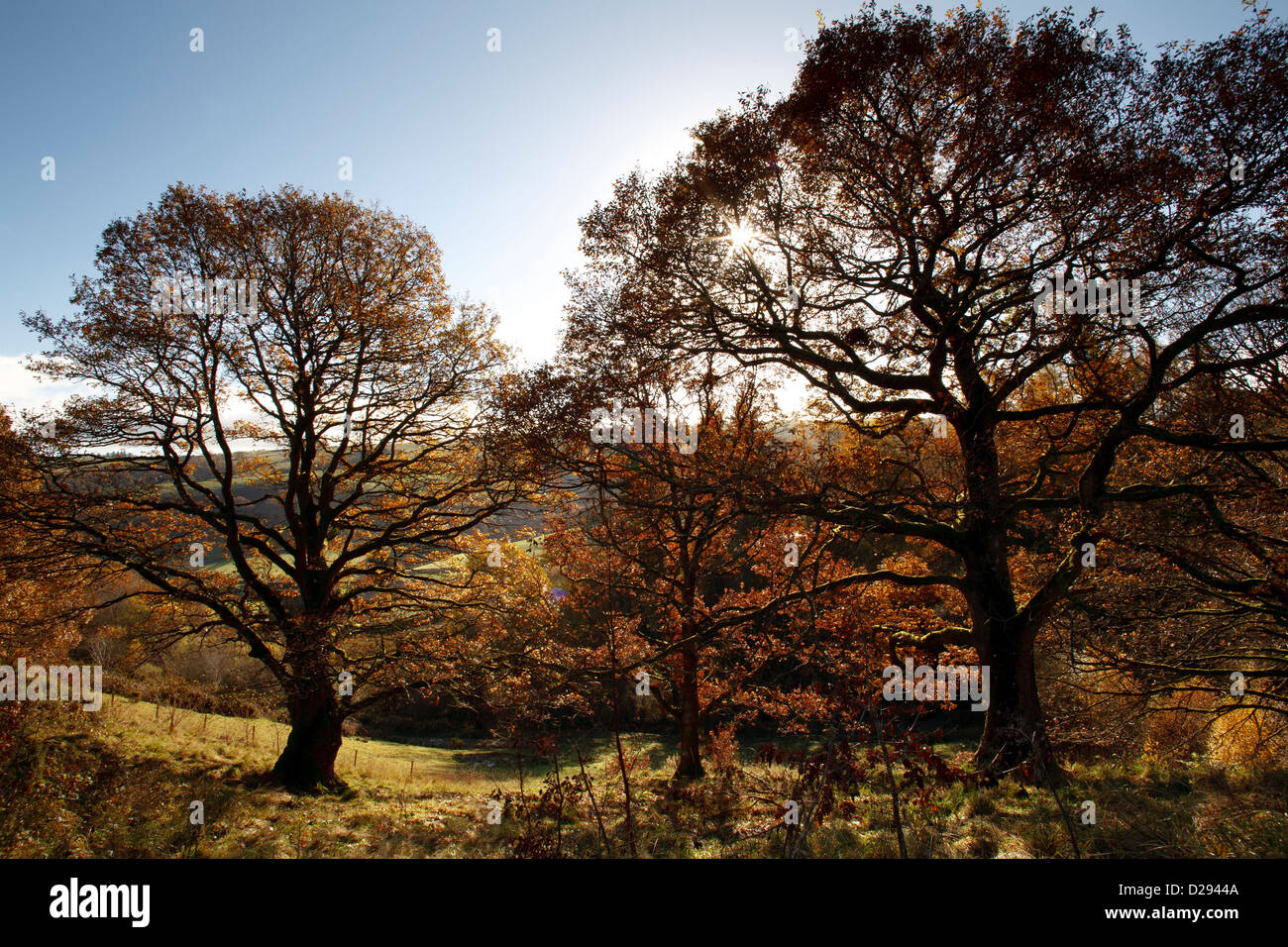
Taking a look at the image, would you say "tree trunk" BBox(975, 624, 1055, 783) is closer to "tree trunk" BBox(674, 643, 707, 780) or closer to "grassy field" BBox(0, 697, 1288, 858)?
"grassy field" BBox(0, 697, 1288, 858)

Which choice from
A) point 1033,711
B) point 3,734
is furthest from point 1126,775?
point 3,734

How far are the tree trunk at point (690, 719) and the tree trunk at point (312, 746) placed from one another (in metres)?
8.53

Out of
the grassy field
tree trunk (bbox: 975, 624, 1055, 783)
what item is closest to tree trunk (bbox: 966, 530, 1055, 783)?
tree trunk (bbox: 975, 624, 1055, 783)

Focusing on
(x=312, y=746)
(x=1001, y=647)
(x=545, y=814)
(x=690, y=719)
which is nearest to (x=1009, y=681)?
(x=1001, y=647)

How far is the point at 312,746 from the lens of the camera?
13703 mm

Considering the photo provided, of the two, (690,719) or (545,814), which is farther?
(690,719)

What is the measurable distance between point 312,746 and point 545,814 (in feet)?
31.3

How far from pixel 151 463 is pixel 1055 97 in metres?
16.8

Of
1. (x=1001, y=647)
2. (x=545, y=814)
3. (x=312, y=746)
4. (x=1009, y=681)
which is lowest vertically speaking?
(x=312, y=746)

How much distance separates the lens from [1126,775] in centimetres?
969

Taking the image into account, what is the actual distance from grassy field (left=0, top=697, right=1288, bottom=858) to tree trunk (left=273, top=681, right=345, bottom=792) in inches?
24.3

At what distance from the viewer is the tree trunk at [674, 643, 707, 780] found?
50.3 feet

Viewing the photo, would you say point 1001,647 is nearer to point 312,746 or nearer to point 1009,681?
point 1009,681

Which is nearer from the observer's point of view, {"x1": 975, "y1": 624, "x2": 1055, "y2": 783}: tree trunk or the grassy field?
the grassy field
